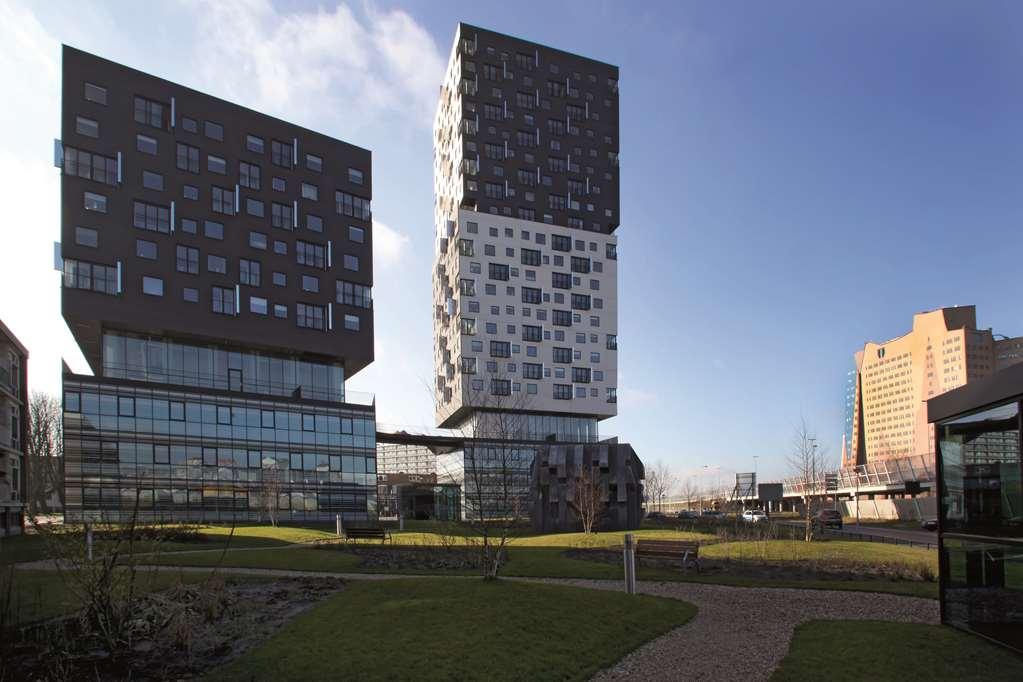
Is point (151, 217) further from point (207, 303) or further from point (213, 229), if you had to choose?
point (207, 303)

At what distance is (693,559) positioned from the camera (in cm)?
2208

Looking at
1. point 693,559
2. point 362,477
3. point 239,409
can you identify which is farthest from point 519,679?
point 362,477

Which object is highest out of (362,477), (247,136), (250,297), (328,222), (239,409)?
(247,136)

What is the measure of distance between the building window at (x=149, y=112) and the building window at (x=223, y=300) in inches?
563

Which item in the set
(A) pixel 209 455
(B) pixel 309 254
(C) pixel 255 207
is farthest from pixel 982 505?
(C) pixel 255 207

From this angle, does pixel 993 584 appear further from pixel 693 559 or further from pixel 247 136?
pixel 247 136

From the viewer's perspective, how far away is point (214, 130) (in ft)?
206

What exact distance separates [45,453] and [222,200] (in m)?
29.7

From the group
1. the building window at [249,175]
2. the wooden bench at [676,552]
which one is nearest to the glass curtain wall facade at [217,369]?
the building window at [249,175]

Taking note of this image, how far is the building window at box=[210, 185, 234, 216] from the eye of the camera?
6184 cm

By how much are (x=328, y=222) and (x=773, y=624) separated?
62.1 metres

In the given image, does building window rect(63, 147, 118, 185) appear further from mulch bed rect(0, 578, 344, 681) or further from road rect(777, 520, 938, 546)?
road rect(777, 520, 938, 546)

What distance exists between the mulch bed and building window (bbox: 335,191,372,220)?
58.5 metres

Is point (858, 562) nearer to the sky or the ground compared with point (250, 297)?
nearer to the ground
